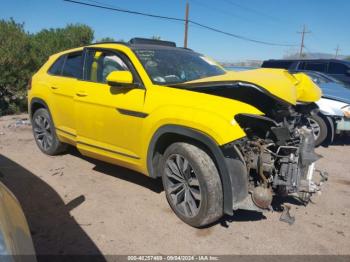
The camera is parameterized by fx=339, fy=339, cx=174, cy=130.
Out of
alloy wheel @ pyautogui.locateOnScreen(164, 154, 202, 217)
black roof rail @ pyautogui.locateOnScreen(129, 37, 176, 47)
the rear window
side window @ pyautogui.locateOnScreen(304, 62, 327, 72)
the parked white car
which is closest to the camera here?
alloy wheel @ pyautogui.locateOnScreen(164, 154, 202, 217)

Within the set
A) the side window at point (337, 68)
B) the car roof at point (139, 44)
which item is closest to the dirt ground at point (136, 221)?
the car roof at point (139, 44)

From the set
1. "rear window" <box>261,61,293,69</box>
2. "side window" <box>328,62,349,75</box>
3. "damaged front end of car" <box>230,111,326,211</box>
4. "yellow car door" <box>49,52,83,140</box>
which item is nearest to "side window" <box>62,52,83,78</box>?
"yellow car door" <box>49,52,83,140</box>

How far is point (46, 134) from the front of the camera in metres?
5.72

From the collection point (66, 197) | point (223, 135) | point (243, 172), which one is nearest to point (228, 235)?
point (243, 172)

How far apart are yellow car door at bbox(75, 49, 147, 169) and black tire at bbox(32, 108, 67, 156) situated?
3.46ft

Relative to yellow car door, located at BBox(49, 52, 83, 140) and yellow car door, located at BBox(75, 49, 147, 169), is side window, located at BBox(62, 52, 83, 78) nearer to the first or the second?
yellow car door, located at BBox(49, 52, 83, 140)

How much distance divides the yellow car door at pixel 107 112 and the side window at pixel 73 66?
8.3 inches

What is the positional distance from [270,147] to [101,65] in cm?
246

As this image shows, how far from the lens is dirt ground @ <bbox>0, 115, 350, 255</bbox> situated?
10.6 feet

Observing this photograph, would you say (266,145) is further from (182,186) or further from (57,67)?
(57,67)

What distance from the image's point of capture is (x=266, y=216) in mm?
3828

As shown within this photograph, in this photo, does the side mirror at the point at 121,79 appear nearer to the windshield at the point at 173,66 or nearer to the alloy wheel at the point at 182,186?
the windshield at the point at 173,66

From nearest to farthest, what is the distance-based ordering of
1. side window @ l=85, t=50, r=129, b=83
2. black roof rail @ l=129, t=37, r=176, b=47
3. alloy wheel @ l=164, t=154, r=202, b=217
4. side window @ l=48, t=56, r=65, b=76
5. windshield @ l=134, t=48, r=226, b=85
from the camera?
1. alloy wheel @ l=164, t=154, r=202, b=217
2. windshield @ l=134, t=48, r=226, b=85
3. side window @ l=85, t=50, r=129, b=83
4. black roof rail @ l=129, t=37, r=176, b=47
5. side window @ l=48, t=56, r=65, b=76

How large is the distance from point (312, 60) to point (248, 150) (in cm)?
1116
